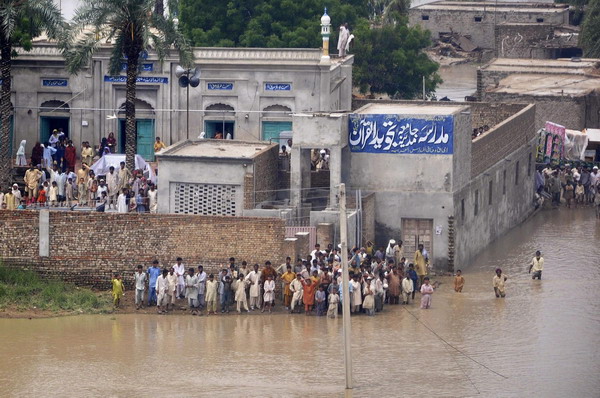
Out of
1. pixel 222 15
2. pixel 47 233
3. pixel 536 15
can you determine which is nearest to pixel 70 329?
pixel 47 233

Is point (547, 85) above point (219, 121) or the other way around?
above

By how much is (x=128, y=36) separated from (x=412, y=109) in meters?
7.37

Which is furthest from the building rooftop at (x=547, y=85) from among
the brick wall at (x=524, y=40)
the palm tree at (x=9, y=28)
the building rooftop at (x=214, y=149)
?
the palm tree at (x=9, y=28)

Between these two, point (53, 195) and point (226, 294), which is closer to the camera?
point (226, 294)

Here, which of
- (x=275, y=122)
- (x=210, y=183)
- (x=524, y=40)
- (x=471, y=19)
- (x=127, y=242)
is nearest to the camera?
(x=127, y=242)

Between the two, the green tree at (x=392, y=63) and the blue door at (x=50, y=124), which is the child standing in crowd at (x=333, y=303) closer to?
the blue door at (x=50, y=124)

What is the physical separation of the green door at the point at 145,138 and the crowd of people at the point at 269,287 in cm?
1179

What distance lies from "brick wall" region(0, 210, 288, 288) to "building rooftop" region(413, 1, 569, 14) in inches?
1821

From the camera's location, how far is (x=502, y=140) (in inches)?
1799

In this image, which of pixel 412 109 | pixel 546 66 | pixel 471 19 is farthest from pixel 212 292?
pixel 471 19

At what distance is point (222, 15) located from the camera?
192 ft

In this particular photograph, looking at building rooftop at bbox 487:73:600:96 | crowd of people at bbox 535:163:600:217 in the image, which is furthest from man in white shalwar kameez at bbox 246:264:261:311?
building rooftop at bbox 487:73:600:96

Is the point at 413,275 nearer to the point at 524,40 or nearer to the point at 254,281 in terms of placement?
the point at 254,281

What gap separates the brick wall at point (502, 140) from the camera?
42.1m
